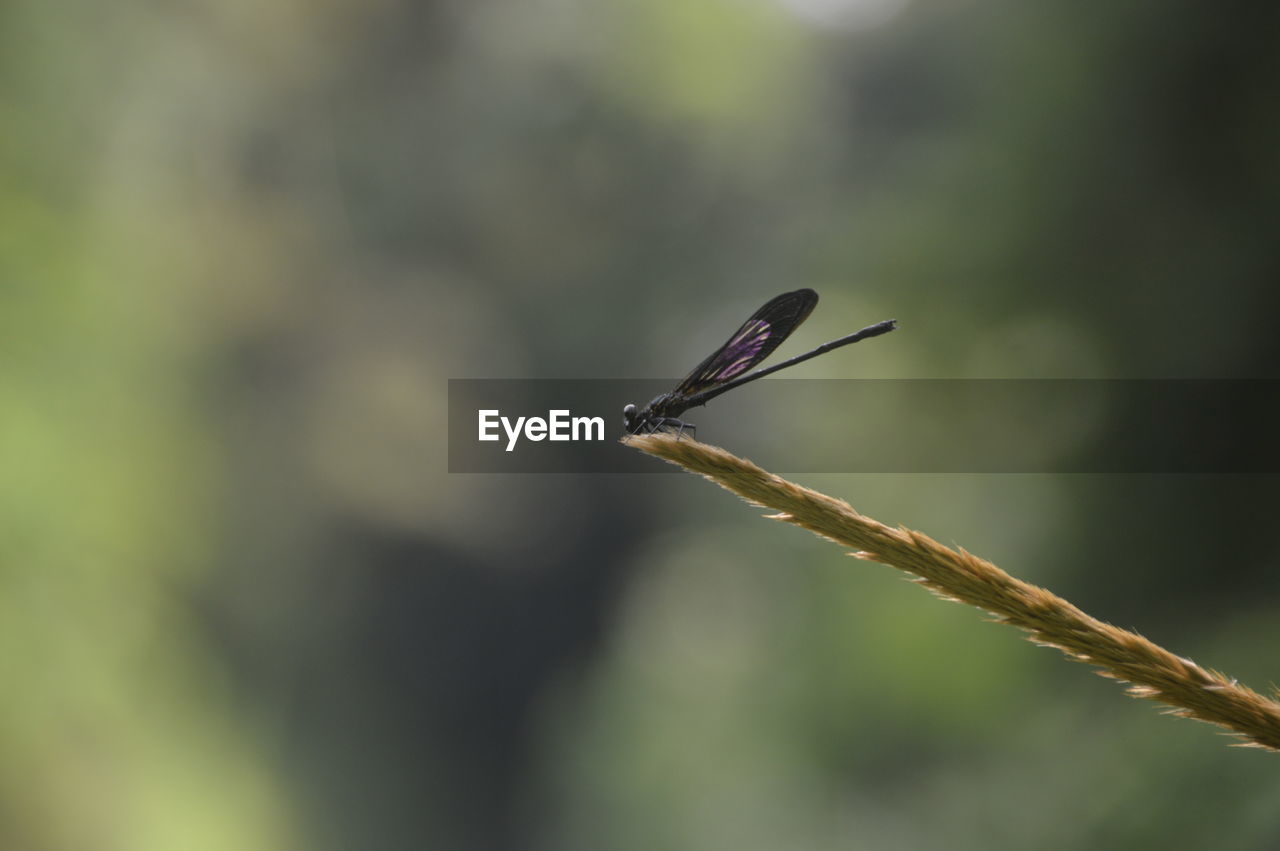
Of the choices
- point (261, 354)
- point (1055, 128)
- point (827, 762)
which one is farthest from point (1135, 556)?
point (261, 354)

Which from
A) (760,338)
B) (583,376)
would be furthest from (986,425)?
(760,338)

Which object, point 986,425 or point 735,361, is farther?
point 986,425

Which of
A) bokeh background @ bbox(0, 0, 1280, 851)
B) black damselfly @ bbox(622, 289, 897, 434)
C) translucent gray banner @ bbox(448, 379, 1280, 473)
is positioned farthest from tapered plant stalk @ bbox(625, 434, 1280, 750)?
bokeh background @ bbox(0, 0, 1280, 851)

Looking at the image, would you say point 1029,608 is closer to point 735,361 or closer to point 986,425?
point 735,361

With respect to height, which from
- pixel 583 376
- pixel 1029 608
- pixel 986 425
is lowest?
pixel 1029 608

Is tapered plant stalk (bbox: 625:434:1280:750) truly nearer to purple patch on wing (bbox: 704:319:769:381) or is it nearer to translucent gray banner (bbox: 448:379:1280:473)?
purple patch on wing (bbox: 704:319:769:381)
